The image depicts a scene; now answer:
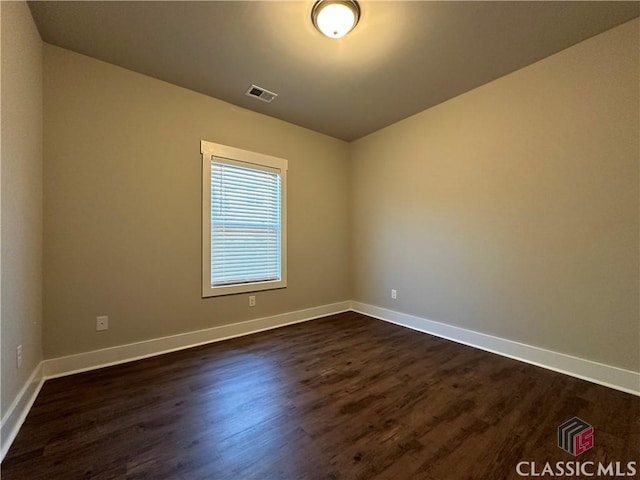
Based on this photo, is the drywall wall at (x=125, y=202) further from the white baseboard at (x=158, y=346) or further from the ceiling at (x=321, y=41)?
the ceiling at (x=321, y=41)

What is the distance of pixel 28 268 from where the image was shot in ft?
5.94

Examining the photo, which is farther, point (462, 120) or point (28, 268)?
point (462, 120)

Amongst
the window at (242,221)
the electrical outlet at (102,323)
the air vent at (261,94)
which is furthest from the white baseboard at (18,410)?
the air vent at (261,94)

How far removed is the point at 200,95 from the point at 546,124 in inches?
136

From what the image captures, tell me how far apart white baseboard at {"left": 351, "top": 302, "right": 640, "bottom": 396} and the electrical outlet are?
322cm

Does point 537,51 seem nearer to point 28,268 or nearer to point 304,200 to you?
point 304,200

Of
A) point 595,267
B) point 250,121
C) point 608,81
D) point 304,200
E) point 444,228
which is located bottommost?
point 595,267

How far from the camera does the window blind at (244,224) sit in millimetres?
3012

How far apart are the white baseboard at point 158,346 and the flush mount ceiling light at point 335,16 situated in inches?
119

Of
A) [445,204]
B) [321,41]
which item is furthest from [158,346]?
[445,204]

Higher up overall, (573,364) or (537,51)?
(537,51)

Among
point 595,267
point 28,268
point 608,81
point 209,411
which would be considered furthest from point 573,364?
point 28,268

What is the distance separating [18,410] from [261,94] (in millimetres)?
3186

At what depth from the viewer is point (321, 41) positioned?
2.13 m
